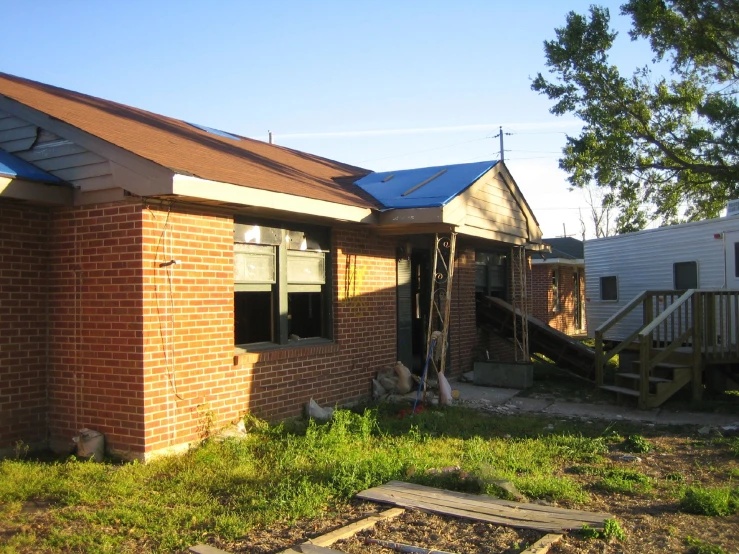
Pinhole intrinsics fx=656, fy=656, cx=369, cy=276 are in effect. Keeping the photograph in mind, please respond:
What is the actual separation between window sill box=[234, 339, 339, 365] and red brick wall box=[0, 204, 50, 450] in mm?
2071

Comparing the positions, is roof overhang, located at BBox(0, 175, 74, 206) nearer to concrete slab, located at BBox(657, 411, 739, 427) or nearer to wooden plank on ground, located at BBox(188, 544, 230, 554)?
wooden plank on ground, located at BBox(188, 544, 230, 554)

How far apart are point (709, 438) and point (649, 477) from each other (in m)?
2.25

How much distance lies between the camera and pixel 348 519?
489 cm

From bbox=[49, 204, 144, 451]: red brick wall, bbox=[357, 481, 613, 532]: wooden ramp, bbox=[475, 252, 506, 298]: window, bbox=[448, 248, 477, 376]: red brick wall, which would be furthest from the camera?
bbox=[475, 252, 506, 298]: window

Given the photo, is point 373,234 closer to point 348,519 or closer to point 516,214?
point 516,214

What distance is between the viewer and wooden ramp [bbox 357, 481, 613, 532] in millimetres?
4715

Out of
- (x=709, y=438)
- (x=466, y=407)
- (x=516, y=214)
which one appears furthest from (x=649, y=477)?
(x=516, y=214)

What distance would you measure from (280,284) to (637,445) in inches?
179

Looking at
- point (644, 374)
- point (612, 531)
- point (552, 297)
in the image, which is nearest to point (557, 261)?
point (552, 297)

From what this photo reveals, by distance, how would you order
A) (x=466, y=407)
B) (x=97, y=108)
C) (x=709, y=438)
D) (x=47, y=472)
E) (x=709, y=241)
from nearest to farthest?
(x=47, y=472)
(x=709, y=438)
(x=97, y=108)
(x=466, y=407)
(x=709, y=241)

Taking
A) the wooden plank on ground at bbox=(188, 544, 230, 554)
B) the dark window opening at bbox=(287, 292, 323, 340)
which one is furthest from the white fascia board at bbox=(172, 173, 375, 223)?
the wooden plank on ground at bbox=(188, 544, 230, 554)

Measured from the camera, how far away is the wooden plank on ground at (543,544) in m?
4.18

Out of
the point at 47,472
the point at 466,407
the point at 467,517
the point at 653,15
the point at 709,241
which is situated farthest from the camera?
the point at 653,15

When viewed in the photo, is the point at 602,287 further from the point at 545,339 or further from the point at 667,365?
the point at 667,365
